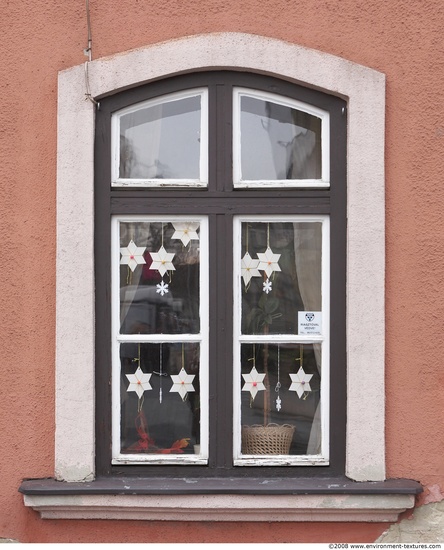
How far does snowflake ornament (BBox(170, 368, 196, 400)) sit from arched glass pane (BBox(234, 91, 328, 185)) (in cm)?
112

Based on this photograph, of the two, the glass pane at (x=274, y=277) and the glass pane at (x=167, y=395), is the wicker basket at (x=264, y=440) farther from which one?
the glass pane at (x=274, y=277)

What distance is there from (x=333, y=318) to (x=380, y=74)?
1327 mm

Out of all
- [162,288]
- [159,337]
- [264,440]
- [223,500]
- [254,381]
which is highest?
[162,288]

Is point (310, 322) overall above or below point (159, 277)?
below

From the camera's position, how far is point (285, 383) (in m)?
4.80

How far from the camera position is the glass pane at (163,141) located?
15.7ft

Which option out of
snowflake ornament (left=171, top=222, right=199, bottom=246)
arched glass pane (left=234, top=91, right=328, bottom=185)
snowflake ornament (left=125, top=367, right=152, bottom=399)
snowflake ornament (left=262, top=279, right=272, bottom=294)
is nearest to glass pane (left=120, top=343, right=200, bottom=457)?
snowflake ornament (left=125, top=367, right=152, bottom=399)

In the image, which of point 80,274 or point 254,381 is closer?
point 80,274

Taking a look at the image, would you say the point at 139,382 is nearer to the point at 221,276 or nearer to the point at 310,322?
the point at 221,276

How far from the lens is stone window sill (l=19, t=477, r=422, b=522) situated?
14.9 feet

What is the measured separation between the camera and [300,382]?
15.7 feet

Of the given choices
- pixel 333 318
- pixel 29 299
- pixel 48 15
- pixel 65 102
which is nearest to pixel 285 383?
pixel 333 318

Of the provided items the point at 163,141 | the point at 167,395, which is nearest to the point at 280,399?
the point at 167,395

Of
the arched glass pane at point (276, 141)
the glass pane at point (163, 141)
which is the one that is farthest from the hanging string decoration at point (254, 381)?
the glass pane at point (163, 141)
